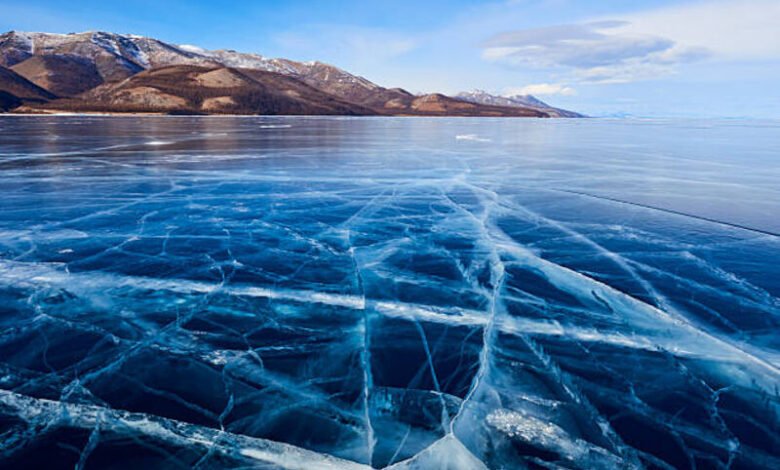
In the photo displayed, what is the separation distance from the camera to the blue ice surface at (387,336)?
2.81 metres

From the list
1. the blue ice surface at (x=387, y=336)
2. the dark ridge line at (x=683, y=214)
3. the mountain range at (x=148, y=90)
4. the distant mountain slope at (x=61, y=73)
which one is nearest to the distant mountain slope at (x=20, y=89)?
the mountain range at (x=148, y=90)

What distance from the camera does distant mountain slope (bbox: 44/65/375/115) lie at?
11906 centimetres

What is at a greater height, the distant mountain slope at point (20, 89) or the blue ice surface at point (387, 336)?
the distant mountain slope at point (20, 89)

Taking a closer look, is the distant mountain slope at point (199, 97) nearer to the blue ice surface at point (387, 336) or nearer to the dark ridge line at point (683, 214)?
the blue ice surface at point (387, 336)

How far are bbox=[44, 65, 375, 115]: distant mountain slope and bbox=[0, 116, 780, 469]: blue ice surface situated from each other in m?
114

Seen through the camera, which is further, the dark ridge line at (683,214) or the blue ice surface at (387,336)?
the dark ridge line at (683,214)

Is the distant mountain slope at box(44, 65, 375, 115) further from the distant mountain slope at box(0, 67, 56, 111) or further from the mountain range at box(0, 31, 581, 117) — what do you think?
the distant mountain slope at box(0, 67, 56, 111)

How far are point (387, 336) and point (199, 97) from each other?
144 meters

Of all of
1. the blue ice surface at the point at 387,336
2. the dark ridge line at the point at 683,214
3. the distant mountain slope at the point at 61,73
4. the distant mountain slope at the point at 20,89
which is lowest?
the blue ice surface at the point at 387,336

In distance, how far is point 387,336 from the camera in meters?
4.11

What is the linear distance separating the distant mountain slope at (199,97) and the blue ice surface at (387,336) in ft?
374

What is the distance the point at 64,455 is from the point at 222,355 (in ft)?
4.06

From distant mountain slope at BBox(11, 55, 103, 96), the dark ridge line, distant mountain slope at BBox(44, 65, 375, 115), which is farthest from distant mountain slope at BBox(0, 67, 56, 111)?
the dark ridge line

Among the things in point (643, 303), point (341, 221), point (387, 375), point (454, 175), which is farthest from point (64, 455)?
point (454, 175)
